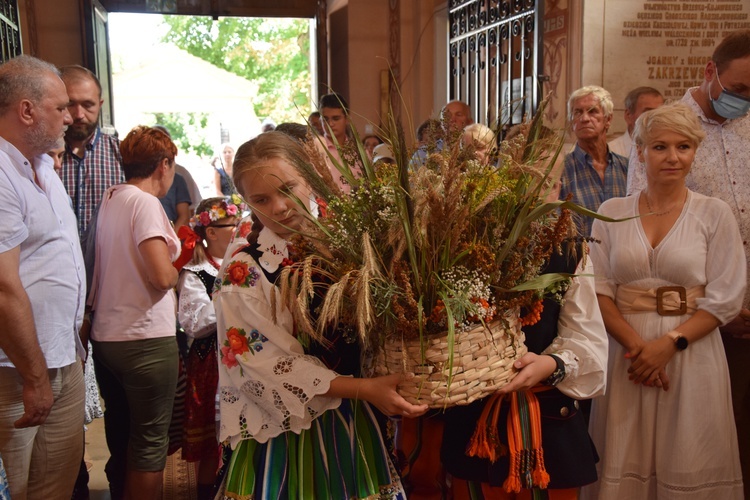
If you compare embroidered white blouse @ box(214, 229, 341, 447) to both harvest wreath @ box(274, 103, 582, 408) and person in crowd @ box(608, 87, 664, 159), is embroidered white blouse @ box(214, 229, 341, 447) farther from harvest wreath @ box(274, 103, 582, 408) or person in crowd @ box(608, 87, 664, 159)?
person in crowd @ box(608, 87, 664, 159)

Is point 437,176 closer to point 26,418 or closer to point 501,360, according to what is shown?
point 501,360

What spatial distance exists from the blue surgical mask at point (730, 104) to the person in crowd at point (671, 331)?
47 centimetres

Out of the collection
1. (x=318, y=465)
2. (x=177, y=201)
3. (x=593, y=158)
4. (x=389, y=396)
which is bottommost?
(x=318, y=465)

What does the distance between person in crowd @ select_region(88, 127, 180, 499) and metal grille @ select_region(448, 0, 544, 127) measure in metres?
2.72

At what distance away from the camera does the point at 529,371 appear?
168cm

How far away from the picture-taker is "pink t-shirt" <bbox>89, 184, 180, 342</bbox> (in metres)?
2.69

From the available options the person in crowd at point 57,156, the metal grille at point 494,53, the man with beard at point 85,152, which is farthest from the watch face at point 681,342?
the metal grille at point 494,53

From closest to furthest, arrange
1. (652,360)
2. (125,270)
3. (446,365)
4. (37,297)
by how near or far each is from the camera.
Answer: (446,365) → (37,297) → (652,360) → (125,270)

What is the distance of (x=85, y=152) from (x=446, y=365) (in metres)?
2.54

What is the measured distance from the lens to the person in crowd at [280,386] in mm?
1646

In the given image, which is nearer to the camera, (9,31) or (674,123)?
(674,123)

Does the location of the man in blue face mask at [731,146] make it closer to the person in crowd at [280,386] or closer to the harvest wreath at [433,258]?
the harvest wreath at [433,258]

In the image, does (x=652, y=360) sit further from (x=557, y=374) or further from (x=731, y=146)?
(x=731, y=146)

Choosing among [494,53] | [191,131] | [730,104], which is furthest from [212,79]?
[730,104]
